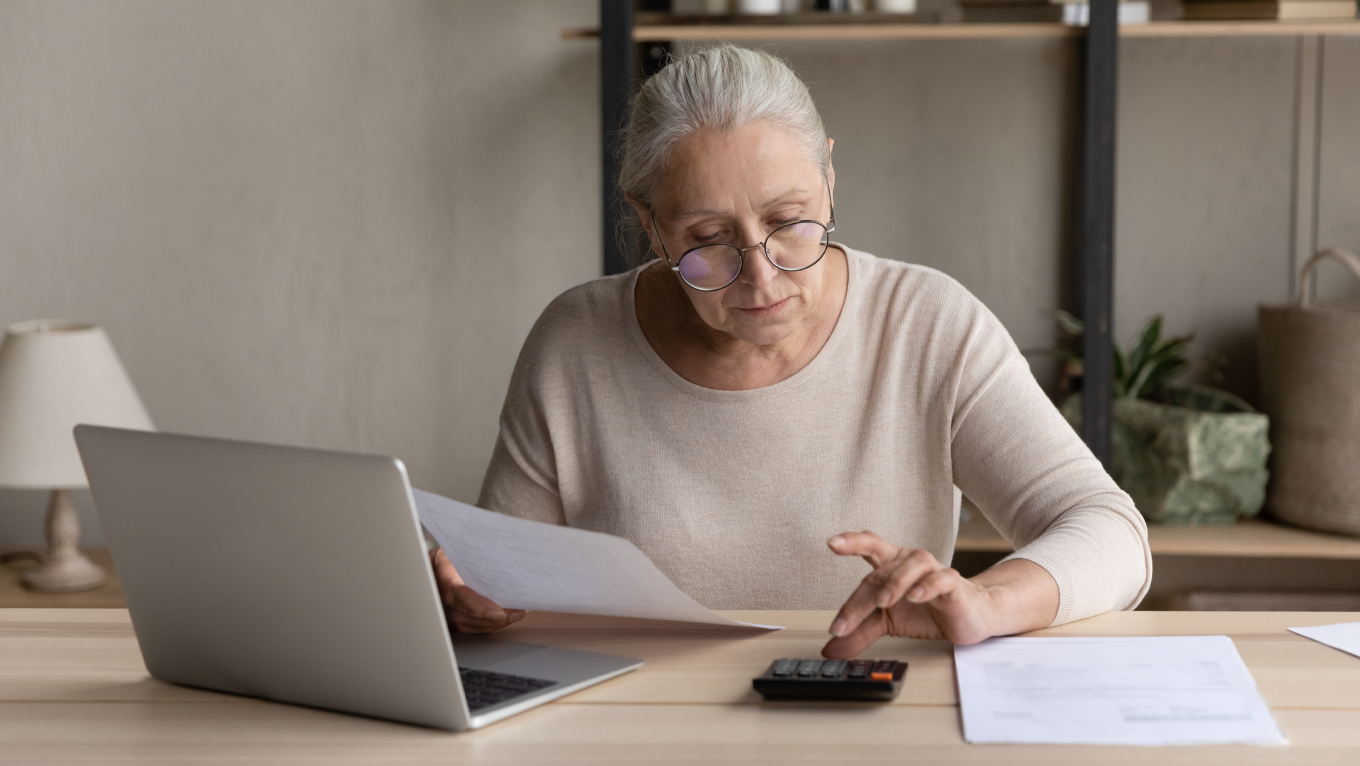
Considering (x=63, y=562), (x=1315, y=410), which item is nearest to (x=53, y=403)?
(x=63, y=562)

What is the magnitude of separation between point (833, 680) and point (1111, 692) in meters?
0.20

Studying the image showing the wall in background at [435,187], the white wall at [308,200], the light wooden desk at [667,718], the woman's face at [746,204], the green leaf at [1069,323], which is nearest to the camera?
the light wooden desk at [667,718]

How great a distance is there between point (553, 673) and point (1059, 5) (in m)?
1.75

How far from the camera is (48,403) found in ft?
7.47

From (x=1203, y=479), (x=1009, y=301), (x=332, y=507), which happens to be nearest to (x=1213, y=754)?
(x=332, y=507)

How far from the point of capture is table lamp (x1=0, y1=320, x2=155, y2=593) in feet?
7.41

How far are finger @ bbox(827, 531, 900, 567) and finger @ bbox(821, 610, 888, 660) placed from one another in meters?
0.05

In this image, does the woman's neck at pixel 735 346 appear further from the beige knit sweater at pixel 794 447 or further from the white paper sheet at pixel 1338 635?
the white paper sheet at pixel 1338 635

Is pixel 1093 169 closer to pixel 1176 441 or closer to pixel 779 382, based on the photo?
pixel 1176 441

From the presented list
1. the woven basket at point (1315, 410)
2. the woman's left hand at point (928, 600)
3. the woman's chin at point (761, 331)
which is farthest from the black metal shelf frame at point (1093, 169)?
the woman's left hand at point (928, 600)

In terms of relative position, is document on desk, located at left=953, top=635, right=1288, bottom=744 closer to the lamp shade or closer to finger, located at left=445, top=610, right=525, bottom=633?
finger, located at left=445, top=610, right=525, bottom=633

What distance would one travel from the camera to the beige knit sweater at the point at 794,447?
1.42 m

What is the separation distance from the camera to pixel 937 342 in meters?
1.43

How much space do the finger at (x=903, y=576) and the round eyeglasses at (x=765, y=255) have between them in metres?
0.41
